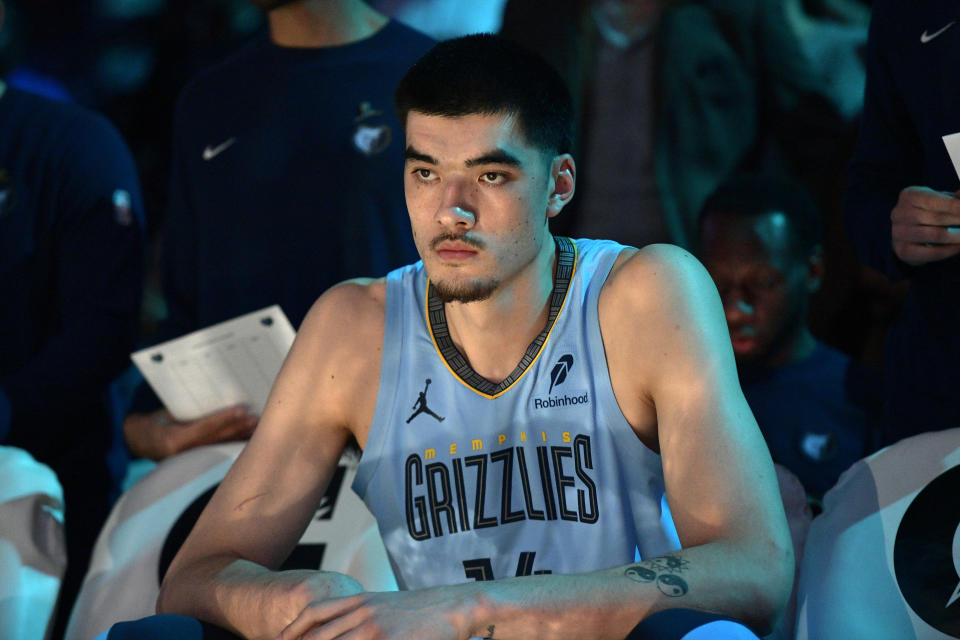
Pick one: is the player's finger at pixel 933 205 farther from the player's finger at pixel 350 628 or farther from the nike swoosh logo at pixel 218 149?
the nike swoosh logo at pixel 218 149

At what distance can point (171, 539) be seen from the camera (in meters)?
2.64

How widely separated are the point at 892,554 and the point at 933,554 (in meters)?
0.07

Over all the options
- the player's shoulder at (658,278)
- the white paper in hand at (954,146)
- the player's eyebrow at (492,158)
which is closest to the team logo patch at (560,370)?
the player's shoulder at (658,278)

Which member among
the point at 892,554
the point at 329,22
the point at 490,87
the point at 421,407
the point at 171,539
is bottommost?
the point at 171,539

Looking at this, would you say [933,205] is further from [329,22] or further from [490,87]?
[329,22]

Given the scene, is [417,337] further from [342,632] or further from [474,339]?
[342,632]

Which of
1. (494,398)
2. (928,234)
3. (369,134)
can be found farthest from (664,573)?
(369,134)

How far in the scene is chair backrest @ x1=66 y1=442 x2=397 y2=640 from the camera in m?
2.55

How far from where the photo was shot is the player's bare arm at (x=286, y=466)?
6.55ft

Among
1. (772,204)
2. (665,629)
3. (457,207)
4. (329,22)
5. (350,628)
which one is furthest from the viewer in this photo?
(772,204)

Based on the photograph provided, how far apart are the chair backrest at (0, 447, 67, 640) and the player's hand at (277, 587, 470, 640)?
962 millimetres

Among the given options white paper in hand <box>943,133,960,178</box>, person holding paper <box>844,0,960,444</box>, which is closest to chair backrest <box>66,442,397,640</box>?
person holding paper <box>844,0,960,444</box>

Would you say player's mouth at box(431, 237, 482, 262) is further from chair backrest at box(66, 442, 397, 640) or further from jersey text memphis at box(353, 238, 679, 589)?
chair backrest at box(66, 442, 397, 640)

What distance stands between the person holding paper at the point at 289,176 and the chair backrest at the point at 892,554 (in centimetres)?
145
